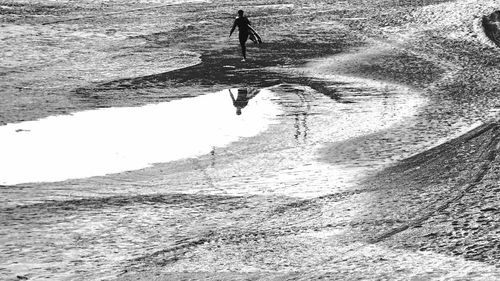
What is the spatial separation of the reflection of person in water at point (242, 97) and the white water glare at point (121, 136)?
12 cm

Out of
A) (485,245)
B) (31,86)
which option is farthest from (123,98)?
(485,245)

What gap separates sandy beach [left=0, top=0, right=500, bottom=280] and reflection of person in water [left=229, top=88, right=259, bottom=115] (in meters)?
0.17

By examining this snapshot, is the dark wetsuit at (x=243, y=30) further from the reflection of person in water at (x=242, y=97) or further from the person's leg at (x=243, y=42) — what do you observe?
the reflection of person in water at (x=242, y=97)

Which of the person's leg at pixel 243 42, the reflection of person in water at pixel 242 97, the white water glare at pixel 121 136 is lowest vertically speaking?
the reflection of person in water at pixel 242 97

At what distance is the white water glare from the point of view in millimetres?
14078

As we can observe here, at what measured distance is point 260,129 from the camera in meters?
16.7

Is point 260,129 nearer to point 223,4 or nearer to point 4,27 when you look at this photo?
point 4,27

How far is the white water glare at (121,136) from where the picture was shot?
1408 cm

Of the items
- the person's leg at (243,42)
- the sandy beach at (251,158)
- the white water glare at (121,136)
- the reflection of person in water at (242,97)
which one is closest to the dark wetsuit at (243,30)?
the person's leg at (243,42)

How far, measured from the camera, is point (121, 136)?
16.2 meters

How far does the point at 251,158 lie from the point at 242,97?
17.8ft

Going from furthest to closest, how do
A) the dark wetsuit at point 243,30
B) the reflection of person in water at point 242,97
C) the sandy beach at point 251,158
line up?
the dark wetsuit at point 243,30, the reflection of person in water at point 242,97, the sandy beach at point 251,158

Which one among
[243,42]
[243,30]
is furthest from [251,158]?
[243,42]

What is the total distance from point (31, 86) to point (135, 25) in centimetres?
1122
